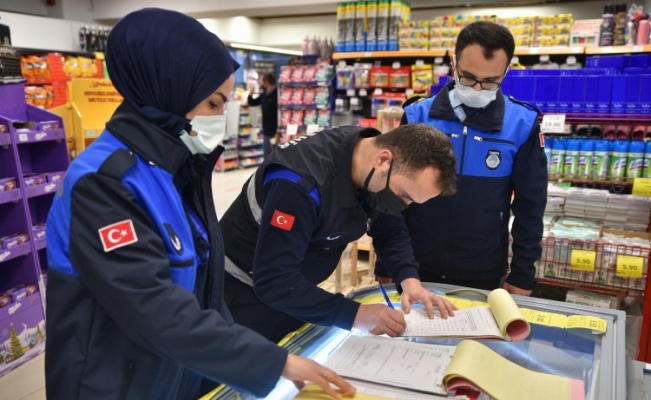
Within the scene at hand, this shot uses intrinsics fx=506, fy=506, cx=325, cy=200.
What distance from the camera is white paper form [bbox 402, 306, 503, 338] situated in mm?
1573

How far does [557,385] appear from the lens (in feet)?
4.21

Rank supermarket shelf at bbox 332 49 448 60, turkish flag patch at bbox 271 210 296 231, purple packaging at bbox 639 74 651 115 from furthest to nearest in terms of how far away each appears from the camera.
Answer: supermarket shelf at bbox 332 49 448 60
purple packaging at bbox 639 74 651 115
turkish flag patch at bbox 271 210 296 231

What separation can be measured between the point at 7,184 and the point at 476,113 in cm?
319

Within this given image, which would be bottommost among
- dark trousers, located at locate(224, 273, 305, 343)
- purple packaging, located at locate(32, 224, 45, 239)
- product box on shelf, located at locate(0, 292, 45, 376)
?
product box on shelf, located at locate(0, 292, 45, 376)

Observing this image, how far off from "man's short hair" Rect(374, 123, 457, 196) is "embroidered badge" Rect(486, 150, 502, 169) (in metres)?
0.78

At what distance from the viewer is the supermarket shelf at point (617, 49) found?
203 inches

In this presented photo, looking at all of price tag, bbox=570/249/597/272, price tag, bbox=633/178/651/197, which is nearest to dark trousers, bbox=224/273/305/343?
price tag, bbox=570/249/597/272

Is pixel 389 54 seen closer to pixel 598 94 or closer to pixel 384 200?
pixel 598 94

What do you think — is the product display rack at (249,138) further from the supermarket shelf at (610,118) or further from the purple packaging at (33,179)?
the supermarket shelf at (610,118)

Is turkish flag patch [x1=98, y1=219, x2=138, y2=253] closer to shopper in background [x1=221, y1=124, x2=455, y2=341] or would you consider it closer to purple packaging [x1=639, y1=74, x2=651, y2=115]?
shopper in background [x1=221, y1=124, x2=455, y2=341]

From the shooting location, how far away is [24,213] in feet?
12.2

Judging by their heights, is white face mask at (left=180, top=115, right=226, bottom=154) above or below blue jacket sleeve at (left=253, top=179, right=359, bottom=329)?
above

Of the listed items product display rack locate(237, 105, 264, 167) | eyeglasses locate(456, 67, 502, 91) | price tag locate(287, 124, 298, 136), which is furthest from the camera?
product display rack locate(237, 105, 264, 167)

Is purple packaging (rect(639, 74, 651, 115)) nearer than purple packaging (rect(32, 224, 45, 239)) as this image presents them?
Yes
